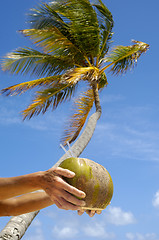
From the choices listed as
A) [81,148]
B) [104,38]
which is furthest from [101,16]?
[81,148]

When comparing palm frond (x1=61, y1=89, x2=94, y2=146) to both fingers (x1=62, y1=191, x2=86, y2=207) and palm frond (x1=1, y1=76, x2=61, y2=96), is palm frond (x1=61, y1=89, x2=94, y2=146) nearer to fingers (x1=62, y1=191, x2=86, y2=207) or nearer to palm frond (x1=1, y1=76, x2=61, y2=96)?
palm frond (x1=1, y1=76, x2=61, y2=96)

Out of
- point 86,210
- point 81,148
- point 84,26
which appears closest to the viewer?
point 86,210

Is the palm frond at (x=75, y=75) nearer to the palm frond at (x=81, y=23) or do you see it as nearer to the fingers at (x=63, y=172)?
the palm frond at (x=81, y=23)

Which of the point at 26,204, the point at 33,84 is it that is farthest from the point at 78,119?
the point at 26,204

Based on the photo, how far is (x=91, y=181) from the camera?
6.35 feet

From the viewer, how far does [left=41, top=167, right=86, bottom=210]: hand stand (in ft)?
5.48

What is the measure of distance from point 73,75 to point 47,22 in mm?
2690

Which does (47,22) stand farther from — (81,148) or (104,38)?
(81,148)

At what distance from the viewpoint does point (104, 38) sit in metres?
10.3

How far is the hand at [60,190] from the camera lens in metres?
1.67

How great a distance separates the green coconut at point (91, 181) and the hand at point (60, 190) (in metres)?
0.12

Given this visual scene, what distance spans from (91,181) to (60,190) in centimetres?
31

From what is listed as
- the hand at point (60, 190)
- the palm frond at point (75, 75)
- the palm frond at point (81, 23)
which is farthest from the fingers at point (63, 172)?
the palm frond at point (81, 23)

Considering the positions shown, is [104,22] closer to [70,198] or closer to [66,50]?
[66,50]
